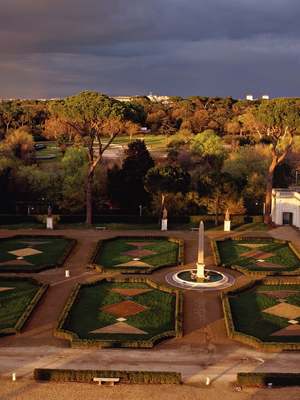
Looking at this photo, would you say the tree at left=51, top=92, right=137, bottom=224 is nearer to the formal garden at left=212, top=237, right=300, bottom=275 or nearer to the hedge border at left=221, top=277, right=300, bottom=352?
the formal garden at left=212, top=237, right=300, bottom=275

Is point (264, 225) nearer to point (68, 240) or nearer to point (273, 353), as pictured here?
point (68, 240)

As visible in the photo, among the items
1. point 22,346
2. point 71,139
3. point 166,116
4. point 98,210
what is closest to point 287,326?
point 22,346

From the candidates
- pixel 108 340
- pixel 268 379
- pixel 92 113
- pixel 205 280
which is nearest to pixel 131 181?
pixel 92 113

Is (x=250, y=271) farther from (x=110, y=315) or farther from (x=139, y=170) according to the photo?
(x=139, y=170)

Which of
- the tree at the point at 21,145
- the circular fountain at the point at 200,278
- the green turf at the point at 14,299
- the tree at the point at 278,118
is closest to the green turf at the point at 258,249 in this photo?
the circular fountain at the point at 200,278

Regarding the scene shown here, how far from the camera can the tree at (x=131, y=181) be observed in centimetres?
5556

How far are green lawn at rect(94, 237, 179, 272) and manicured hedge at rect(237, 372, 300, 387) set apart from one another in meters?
16.0

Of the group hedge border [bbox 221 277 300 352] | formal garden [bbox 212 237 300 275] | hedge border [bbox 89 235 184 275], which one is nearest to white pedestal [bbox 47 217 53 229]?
hedge border [bbox 89 235 184 275]

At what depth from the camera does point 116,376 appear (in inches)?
824

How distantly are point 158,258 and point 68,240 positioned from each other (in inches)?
360

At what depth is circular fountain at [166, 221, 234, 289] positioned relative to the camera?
33531 millimetres

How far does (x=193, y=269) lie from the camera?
37.1 m

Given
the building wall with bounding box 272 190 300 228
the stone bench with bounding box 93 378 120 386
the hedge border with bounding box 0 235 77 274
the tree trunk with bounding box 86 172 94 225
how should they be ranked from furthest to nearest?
the building wall with bounding box 272 190 300 228, the tree trunk with bounding box 86 172 94 225, the hedge border with bounding box 0 235 77 274, the stone bench with bounding box 93 378 120 386

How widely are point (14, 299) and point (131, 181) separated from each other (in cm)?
2649
